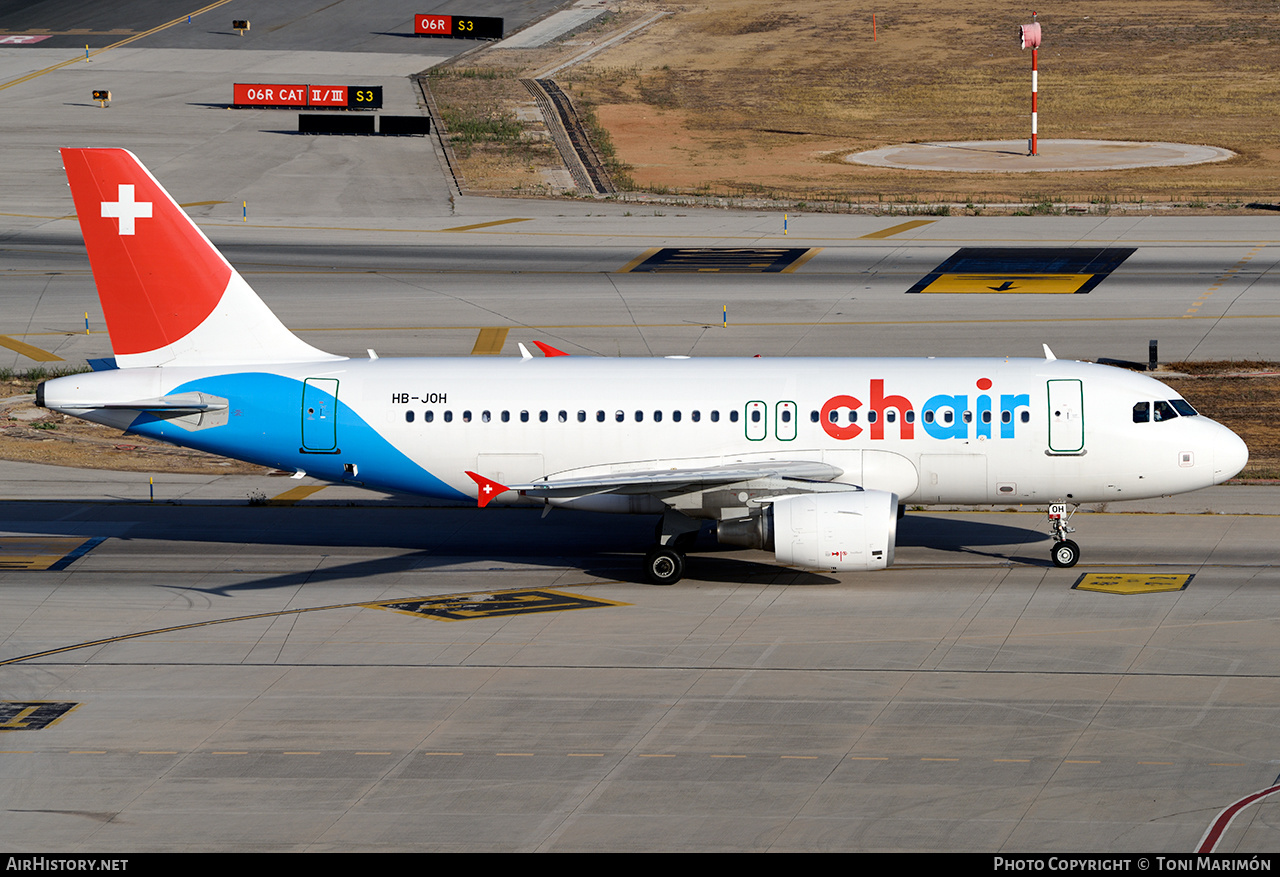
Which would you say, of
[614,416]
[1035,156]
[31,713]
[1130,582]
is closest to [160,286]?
[614,416]

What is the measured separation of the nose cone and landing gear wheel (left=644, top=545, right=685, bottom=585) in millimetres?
12502

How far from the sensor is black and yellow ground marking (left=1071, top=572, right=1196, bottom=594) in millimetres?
33906

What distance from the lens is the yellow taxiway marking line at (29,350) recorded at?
5584 centimetres

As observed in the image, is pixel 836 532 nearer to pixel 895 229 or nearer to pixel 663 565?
pixel 663 565

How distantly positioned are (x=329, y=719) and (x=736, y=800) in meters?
7.94

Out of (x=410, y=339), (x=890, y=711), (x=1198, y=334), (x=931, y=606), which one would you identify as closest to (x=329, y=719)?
(x=890, y=711)

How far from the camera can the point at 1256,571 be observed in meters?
34.9

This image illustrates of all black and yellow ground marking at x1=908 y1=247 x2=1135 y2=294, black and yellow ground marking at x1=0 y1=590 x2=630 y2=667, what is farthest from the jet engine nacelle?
black and yellow ground marking at x1=908 y1=247 x2=1135 y2=294

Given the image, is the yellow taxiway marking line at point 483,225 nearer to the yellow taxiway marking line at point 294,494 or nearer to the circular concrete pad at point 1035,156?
the circular concrete pad at point 1035,156

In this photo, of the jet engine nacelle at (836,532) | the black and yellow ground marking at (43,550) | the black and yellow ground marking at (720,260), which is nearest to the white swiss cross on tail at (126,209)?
the black and yellow ground marking at (43,550)

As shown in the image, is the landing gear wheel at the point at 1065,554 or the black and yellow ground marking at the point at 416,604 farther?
the landing gear wheel at the point at 1065,554

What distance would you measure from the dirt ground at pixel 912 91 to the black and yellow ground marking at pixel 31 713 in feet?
192

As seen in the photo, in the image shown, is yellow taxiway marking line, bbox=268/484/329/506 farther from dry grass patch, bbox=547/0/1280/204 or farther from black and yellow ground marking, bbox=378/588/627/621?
dry grass patch, bbox=547/0/1280/204

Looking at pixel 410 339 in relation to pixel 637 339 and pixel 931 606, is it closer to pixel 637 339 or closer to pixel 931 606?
pixel 637 339
